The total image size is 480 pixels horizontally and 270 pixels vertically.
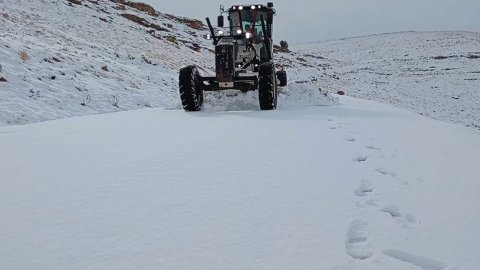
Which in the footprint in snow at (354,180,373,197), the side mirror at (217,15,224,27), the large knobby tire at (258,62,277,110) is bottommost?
the footprint in snow at (354,180,373,197)

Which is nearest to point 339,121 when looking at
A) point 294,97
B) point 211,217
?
point 294,97

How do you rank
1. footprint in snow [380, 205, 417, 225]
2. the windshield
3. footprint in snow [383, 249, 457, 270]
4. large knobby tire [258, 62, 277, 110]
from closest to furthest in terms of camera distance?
1. footprint in snow [383, 249, 457, 270]
2. footprint in snow [380, 205, 417, 225]
3. large knobby tire [258, 62, 277, 110]
4. the windshield

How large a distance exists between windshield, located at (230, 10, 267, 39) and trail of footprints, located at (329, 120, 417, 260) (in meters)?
6.64

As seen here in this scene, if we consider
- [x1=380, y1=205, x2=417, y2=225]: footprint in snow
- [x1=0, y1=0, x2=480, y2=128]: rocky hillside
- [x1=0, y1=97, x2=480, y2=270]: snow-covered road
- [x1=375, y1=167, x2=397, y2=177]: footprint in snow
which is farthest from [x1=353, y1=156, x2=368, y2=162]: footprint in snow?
[x1=0, y1=0, x2=480, y2=128]: rocky hillside

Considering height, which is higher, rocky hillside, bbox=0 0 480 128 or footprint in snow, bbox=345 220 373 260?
rocky hillside, bbox=0 0 480 128

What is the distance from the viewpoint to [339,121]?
6898 millimetres

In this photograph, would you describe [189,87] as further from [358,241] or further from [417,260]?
[417,260]

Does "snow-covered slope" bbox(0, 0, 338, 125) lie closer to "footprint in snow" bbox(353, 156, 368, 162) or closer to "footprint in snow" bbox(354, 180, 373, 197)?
"footprint in snow" bbox(353, 156, 368, 162)

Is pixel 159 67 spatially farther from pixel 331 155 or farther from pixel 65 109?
pixel 331 155

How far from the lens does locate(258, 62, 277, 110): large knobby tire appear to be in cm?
794

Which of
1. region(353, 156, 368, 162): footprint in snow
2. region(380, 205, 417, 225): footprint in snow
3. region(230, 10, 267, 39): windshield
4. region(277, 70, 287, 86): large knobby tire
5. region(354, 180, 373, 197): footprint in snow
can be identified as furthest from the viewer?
region(277, 70, 287, 86): large knobby tire

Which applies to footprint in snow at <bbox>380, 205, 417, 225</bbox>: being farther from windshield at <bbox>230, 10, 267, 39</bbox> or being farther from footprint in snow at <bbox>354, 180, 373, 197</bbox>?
windshield at <bbox>230, 10, 267, 39</bbox>

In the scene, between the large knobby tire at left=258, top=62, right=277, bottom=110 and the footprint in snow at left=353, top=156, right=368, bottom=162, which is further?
the large knobby tire at left=258, top=62, right=277, bottom=110

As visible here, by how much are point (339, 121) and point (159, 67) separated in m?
11.5
